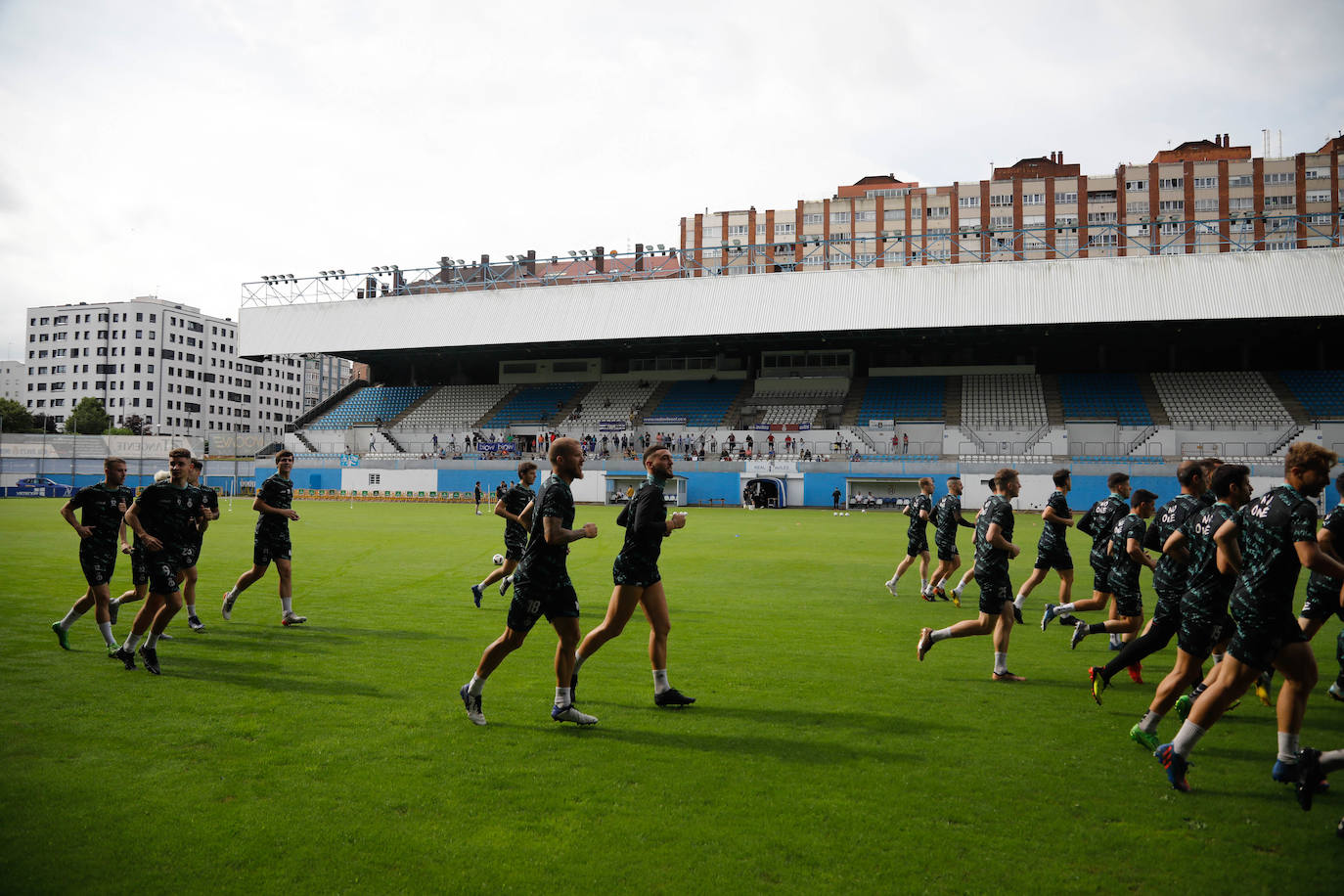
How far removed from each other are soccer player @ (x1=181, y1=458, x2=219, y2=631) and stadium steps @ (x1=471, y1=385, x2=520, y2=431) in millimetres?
49594

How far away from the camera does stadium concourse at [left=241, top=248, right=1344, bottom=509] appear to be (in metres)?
43.9

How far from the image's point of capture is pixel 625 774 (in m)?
5.50

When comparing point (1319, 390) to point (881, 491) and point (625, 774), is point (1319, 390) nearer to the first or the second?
point (881, 491)

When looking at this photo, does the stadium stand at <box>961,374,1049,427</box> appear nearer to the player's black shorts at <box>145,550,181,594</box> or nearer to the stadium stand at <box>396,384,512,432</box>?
the stadium stand at <box>396,384,512,432</box>

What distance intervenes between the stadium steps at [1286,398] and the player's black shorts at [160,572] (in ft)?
172

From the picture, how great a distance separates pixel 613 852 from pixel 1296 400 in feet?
177

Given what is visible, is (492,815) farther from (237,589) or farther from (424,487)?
(424,487)

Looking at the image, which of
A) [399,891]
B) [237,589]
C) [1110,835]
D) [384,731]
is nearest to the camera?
[399,891]

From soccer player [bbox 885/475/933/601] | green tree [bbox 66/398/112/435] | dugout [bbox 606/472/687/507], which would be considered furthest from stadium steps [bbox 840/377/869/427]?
green tree [bbox 66/398/112/435]

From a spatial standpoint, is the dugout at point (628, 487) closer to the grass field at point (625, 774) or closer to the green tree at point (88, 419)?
the grass field at point (625, 774)

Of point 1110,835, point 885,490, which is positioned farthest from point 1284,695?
point 885,490

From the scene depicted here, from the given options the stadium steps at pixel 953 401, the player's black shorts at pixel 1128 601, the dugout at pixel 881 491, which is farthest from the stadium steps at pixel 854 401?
the player's black shorts at pixel 1128 601

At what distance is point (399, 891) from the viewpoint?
3980 mm

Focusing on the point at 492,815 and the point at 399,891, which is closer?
the point at 399,891
